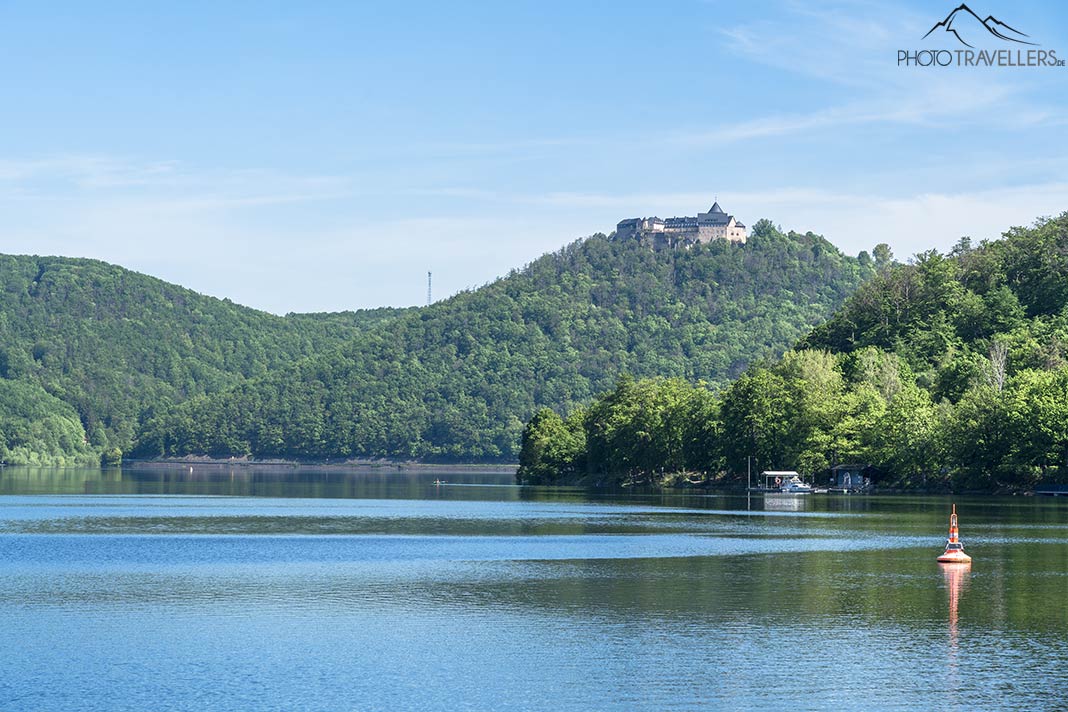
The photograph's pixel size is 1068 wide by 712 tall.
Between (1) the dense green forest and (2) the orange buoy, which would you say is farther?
(1) the dense green forest

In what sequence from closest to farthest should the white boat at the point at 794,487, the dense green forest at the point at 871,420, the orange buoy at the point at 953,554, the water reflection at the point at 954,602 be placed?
1. the water reflection at the point at 954,602
2. the orange buoy at the point at 953,554
3. the dense green forest at the point at 871,420
4. the white boat at the point at 794,487

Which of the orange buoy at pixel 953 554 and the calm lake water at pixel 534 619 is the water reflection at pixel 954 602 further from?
the orange buoy at pixel 953 554

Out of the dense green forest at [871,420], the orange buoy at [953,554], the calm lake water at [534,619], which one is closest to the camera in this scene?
the calm lake water at [534,619]

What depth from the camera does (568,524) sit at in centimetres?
9619

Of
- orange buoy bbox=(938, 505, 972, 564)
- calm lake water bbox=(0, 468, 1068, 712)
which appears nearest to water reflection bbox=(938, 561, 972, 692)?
calm lake water bbox=(0, 468, 1068, 712)

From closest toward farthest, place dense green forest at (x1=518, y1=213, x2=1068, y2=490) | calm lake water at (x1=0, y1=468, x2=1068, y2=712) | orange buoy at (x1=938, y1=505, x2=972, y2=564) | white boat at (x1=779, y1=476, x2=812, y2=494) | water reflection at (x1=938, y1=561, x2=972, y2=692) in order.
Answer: calm lake water at (x1=0, y1=468, x2=1068, y2=712) < water reflection at (x1=938, y1=561, x2=972, y2=692) < orange buoy at (x1=938, y1=505, x2=972, y2=564) < dense green forest at (x1=518, y1=213, x2=1068, y2=490) < white boat at (x1=779, y1=476, x2=812, y2=494)

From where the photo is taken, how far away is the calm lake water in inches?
1326

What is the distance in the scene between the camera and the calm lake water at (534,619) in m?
33.7

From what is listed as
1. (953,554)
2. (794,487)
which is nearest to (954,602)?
(953,554)

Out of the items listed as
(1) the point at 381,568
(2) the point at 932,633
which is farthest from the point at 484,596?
(2) the point at 932,633

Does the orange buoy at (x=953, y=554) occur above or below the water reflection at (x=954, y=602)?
above

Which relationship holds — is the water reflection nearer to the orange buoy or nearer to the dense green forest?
the orange buoy

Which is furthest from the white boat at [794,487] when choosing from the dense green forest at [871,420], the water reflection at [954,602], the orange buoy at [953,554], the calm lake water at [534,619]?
the water reflection at [954,602]

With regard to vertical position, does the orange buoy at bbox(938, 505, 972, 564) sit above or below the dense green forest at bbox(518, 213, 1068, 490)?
below
